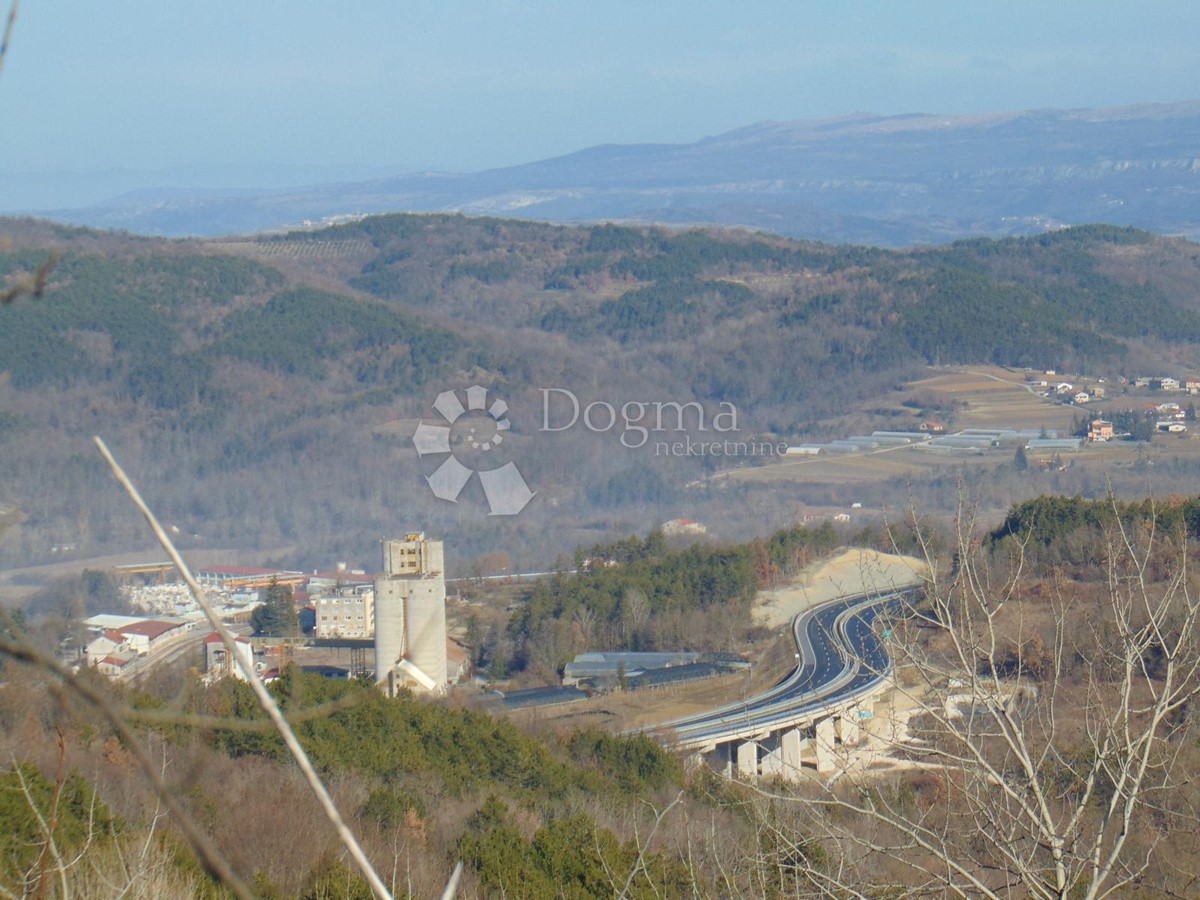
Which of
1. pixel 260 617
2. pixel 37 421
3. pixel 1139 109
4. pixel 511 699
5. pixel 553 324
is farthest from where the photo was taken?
pixel 1139 109

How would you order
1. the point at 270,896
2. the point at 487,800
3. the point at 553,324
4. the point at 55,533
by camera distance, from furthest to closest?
the point at 553,324
the point at 55,533
the point at 487,800
the point at 270,896

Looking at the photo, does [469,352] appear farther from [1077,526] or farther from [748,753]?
[748,753]

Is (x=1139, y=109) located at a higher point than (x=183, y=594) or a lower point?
higher

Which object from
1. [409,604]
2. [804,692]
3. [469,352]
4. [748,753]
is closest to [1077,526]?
[804,692]

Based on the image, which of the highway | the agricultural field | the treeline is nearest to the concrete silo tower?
the highway

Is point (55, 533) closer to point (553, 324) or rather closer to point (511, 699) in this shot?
point (511, 699)

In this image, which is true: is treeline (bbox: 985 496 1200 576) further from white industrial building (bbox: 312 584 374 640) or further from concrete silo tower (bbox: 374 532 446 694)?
white industrial building (bbox: 312 584 374 640)

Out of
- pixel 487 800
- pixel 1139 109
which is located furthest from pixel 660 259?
pixel 1139 109
